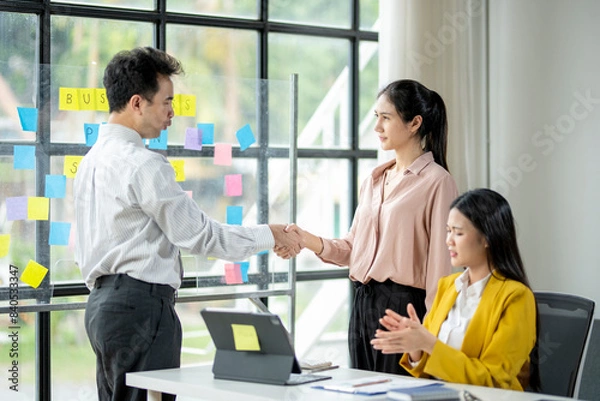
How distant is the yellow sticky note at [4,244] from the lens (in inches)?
132

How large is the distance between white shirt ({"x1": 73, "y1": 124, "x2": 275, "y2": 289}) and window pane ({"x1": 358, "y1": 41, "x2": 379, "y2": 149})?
218cm

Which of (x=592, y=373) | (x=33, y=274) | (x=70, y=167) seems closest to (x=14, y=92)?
(x=70, y=167)

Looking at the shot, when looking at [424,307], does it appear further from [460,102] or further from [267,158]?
[460,102]

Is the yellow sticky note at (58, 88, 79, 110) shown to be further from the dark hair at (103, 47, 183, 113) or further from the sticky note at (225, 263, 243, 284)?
the sticky note at (225, 263, 243, 284)

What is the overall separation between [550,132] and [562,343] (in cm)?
217

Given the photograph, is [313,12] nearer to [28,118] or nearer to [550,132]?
[550,132]

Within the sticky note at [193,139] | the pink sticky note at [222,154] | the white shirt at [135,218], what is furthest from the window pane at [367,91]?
the white shirt at [135,218]

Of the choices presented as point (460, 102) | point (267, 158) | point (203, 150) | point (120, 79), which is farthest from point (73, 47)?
A: point (460, 102)

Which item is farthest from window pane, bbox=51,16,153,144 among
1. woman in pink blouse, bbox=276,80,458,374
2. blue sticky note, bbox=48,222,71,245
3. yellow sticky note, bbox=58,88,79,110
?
woman in pink blouse, bbox=276,80,458,374

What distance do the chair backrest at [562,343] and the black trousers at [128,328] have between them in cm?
109

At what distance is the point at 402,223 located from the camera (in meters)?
3.03

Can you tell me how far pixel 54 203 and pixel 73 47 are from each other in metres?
0.81

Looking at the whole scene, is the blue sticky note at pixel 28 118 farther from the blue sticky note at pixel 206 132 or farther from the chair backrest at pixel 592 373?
the chair backrest at pixel 592 373

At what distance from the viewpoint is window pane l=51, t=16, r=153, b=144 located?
11.4 feet
